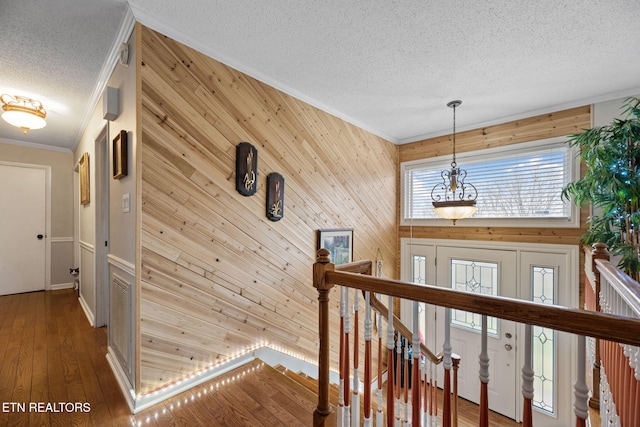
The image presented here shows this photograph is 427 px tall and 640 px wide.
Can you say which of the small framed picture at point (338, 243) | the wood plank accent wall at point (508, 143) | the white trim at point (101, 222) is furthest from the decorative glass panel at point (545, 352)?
the white trim at point (101, 222)

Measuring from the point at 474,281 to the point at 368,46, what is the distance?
10.8 ft

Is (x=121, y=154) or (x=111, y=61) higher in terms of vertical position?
(x=111, y=61)

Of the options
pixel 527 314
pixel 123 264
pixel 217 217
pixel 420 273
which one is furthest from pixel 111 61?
pixel 420 273

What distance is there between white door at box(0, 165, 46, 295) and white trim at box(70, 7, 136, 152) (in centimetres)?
198

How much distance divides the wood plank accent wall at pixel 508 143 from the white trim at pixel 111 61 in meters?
3.83

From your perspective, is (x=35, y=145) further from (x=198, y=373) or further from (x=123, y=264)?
(x=198, y=373)

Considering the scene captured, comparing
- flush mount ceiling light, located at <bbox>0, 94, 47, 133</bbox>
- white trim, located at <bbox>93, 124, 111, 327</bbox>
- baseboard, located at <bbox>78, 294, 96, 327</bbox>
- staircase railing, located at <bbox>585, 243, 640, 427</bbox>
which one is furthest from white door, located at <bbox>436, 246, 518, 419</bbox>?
flush mount ceiling light, located at <bbox>0, 94, 47, 133</bbox>

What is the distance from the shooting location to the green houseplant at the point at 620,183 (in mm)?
2195

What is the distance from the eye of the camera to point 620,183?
7.28 feet

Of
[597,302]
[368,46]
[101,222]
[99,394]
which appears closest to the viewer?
[99,394]

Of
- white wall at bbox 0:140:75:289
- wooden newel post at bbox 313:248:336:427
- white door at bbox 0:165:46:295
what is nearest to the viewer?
wooden newel post at bbox 313:248:336:427

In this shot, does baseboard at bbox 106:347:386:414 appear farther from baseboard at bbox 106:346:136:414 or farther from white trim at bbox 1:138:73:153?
white trim at bbox 1:138:73:153

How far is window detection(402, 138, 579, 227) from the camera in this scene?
3240 millimetres

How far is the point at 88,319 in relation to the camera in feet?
10.7
